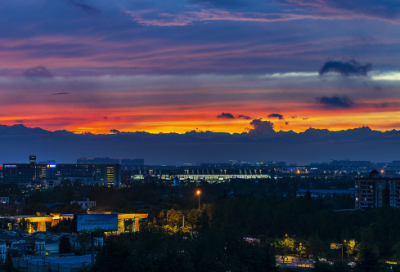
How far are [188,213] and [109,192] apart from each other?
132ft

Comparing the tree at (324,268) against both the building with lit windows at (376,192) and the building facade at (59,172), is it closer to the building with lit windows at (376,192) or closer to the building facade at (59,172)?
the building with lit windows at (376,192)

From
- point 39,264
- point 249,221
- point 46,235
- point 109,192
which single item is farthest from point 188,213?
point 109,192

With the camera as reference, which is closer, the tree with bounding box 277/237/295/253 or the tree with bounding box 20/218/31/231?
the tree with bounding box 277/237/295/253

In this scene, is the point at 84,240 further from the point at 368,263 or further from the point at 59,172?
the point at 59,172

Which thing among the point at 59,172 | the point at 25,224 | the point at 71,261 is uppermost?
the point at 59,172

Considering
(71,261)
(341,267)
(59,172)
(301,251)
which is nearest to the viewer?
(341,267)

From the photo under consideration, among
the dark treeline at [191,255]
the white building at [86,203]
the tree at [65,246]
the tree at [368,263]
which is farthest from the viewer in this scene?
the white building at [86,203]

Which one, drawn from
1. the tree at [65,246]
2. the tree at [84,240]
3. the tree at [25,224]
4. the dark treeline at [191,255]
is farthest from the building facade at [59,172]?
the dark treeline at [191,255]

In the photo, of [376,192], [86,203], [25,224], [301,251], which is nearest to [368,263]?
[301,251]

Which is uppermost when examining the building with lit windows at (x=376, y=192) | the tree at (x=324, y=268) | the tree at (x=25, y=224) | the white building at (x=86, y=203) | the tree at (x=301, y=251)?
the building with lit windows at (x=376, y=192)

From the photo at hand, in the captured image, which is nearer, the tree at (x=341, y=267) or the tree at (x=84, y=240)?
the tree at (x=341, y=267)

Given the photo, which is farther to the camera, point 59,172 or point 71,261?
point 59,172

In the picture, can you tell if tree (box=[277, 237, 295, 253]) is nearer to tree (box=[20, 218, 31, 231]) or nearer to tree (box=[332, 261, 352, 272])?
tree (box=[332, 261, 352, 272])

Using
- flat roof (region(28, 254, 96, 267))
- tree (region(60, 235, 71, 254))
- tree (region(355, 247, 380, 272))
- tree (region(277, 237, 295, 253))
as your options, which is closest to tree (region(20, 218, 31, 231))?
tree (region(60, 235, 71, 254))
